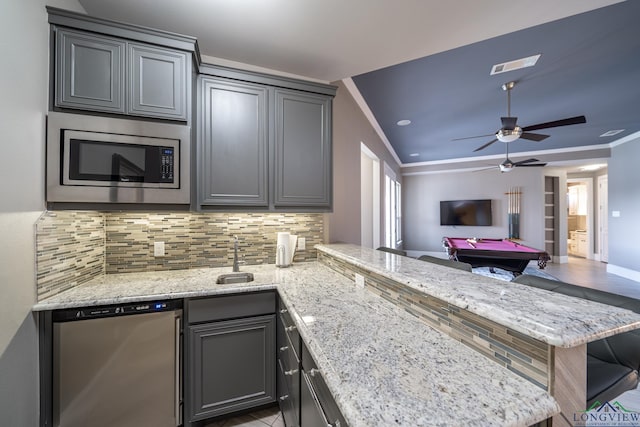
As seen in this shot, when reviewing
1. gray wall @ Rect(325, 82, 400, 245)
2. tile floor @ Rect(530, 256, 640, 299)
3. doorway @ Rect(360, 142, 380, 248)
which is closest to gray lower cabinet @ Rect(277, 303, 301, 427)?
gray wall @ Rect(325, 82, 400, 245)

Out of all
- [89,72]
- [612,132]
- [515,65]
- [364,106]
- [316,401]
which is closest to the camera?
[316,401]

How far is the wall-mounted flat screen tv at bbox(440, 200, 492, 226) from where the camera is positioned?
290 inches

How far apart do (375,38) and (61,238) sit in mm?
2443

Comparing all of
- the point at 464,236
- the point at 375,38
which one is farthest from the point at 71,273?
the point at 464,236

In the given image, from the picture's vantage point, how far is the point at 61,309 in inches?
54.0

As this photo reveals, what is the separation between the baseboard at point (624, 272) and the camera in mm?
5199

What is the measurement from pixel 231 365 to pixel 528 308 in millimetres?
1639

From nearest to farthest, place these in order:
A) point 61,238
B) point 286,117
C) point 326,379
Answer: point 326,379
point 61,238
point 286,117

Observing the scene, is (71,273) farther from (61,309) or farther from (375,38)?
(375,38)

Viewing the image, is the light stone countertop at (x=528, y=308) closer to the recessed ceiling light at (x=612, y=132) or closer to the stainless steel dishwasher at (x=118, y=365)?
the stainless steel dishwasher at (x=118, y=365)

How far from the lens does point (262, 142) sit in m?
2.04

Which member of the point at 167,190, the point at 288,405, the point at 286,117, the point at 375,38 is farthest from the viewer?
the point at 286,117

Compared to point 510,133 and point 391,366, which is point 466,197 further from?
point 391,366

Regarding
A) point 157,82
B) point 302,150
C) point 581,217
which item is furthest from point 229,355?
point 581,217
